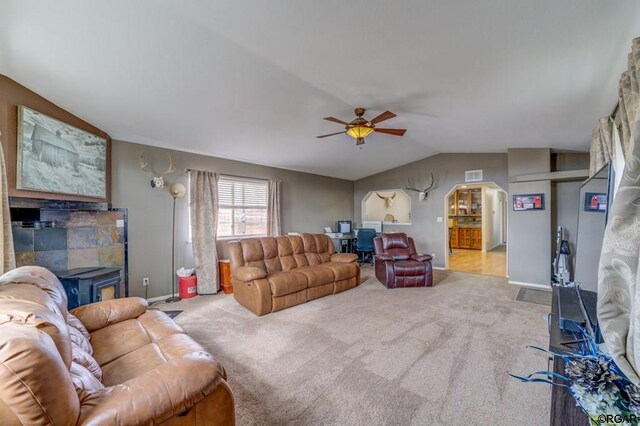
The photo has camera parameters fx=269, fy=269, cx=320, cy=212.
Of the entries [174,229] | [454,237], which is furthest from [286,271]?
[454,237]

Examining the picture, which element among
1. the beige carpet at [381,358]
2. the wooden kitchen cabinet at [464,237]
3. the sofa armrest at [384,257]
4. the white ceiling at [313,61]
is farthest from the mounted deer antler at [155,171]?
the wooden kitchen cabinet at [464,237]

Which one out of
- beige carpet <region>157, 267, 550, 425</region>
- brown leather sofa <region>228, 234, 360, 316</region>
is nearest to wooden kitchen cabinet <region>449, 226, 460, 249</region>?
beige carpet <region>157, 267, 550, 425</region>

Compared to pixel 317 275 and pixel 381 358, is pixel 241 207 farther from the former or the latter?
pixel 381 358

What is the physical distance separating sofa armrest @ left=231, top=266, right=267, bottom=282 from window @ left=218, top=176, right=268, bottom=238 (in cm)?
161

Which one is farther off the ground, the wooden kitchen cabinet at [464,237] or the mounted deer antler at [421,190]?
the mounted deer antler at [421,190]

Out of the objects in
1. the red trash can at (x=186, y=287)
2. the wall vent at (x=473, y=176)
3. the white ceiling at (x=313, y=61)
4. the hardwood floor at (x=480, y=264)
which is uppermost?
the white ceiling at (x=313, y=61)

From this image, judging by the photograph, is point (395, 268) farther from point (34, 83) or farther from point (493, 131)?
point (34, 83)

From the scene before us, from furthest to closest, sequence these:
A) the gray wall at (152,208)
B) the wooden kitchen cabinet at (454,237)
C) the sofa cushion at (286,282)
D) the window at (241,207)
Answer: the wooden kitchen cabinet at (454,237), the window at (241,207), the gray wall at (152,208), the sofa cushion at (286,282)

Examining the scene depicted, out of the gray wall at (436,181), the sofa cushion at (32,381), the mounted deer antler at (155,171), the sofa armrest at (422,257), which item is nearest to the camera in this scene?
the sofa cushion at (32,381)

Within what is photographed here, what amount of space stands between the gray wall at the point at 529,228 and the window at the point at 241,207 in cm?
487

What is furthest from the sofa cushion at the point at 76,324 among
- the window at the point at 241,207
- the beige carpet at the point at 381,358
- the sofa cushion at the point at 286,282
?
the window at the point at 241,207

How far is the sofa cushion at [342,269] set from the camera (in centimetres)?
439

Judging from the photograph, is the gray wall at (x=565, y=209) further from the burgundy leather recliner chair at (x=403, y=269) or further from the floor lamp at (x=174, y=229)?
the floor lamp at (x=174, y=229)

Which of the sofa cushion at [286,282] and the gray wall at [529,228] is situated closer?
the sofa cushion at [286,282]
